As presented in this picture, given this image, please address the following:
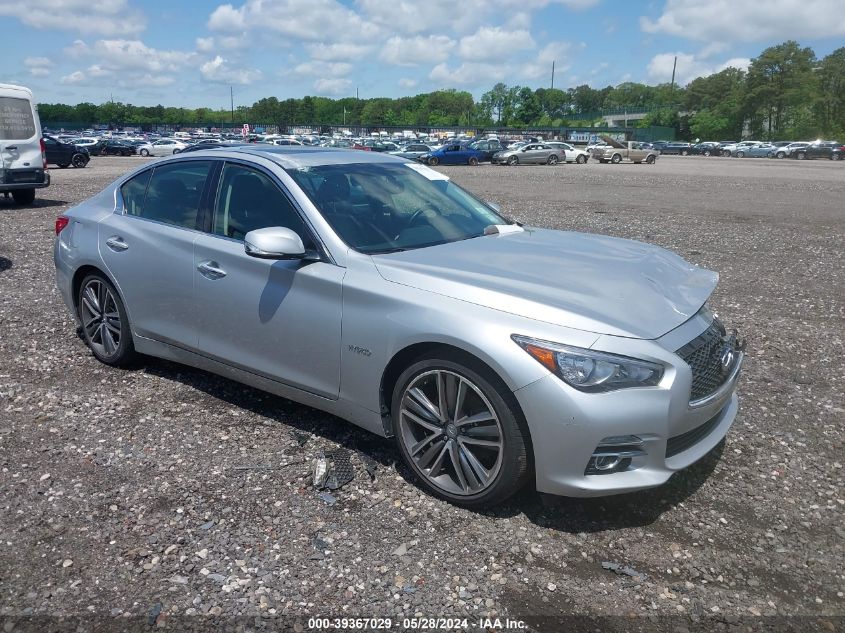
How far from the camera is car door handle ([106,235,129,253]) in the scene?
498 cm

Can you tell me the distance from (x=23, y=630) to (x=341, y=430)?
6.87 feet

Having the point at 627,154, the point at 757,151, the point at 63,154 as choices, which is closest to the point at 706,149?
the point at 757,151

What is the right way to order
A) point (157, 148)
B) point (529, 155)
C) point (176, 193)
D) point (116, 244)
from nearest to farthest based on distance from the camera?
point (176, 193)
point (116, 244)
point (529, 155)
point (157, 148)

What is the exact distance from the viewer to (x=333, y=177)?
173 inches

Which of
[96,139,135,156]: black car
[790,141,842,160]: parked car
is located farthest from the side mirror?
[790,141,842,160]: parked car

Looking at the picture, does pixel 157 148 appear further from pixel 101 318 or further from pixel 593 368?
pixel 593 368

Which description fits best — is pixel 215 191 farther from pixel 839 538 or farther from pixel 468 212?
pixel 839 538

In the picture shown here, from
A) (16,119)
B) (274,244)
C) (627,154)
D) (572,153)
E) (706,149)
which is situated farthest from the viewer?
(706,149)

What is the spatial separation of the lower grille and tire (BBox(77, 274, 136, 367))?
377cm

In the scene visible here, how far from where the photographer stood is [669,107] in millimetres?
125125

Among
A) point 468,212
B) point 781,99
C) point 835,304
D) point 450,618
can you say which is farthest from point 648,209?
point 781,99

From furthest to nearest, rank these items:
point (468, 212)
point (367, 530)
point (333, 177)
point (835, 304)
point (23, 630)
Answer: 1. point (835, 304)
2. point (468, 212)
3. point (333, 177)
4. point (367, 530)
5. point (23, 630)

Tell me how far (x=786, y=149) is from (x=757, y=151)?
4130mm

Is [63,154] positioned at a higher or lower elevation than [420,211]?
lower
